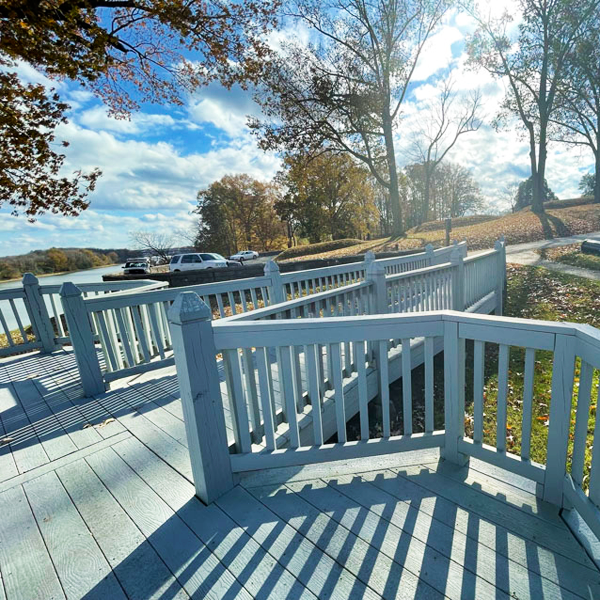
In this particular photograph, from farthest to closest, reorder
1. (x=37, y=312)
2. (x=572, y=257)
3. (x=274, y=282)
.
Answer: (x=572, y=257) < (x=37, y=312) < (x=274, y=282)

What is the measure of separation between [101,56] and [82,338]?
22.1 feet

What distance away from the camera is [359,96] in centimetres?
1547

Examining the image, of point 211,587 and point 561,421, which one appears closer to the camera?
point 211,587

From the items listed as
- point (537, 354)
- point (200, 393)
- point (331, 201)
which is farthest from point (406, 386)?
point (331, 201)

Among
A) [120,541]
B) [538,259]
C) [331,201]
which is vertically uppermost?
[331,201]

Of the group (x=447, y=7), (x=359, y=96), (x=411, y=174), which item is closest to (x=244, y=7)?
(x=359, y=96)

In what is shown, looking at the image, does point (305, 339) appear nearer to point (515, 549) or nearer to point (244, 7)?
point (515, 549)

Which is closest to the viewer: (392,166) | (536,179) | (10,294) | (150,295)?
(150,295)

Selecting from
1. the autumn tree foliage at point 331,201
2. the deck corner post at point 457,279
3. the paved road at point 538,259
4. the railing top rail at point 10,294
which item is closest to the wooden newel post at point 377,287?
the deck corner post at point 457,279

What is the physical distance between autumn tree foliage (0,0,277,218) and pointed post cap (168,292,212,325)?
6.38m

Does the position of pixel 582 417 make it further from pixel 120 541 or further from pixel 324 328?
pixel 120 541

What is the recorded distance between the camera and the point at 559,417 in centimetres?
163

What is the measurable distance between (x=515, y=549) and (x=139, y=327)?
3735mm

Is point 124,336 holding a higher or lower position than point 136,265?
higher
